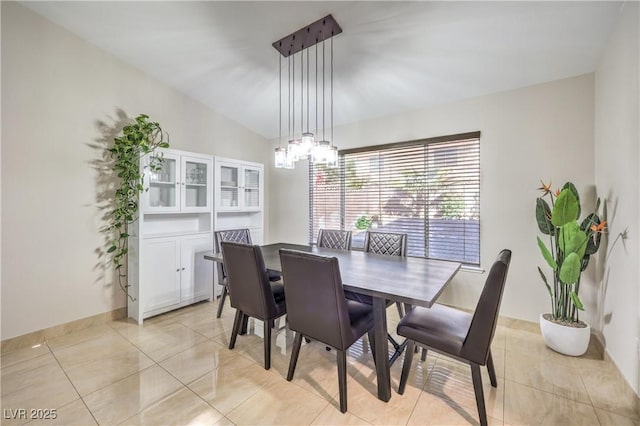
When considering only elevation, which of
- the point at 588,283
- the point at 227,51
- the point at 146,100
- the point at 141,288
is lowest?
the point at 141,288

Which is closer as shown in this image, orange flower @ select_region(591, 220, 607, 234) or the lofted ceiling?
the lofted ceiling

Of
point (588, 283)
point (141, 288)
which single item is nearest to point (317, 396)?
point (141, 288)

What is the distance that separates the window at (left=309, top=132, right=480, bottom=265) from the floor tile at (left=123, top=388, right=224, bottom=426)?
8.64 ft

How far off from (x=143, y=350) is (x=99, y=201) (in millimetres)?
1619

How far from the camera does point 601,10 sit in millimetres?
1891

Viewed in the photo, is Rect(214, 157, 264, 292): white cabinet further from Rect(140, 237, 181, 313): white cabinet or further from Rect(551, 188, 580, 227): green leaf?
Rect(551, 188, 580, 227): green leaf

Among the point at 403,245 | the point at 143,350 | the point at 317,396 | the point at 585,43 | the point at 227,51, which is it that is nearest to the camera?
the point at 317,396

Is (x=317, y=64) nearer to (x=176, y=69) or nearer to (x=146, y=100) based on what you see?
(x=176, y=69)

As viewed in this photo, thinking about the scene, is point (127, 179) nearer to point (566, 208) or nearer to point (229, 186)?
point (229, 186)

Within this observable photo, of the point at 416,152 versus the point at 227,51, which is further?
the point at 416,152

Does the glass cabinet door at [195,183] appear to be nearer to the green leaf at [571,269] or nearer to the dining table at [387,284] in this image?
the dining table at [387,284]

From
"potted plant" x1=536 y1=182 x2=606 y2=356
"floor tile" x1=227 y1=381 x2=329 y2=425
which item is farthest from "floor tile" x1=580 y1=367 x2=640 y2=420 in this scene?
"floor tile" x1=227 y1=381 x2=329 y2=425

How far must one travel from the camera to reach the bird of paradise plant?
2188 mm

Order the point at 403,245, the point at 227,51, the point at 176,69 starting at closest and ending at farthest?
the point at 227,51 < the point at 403,245 < the point at 176,69
